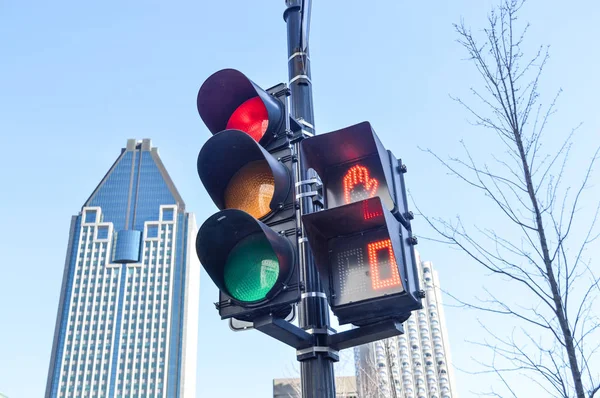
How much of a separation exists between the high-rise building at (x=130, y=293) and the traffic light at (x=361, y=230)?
118428 mm

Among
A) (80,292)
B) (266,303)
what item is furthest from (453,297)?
(80,292)

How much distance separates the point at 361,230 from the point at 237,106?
139 centimetres

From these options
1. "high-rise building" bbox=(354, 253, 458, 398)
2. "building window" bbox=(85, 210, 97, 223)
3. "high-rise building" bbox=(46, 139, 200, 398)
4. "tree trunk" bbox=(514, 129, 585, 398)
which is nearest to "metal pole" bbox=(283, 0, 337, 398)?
"tree trunk" bbox=(514, 129, 585, 398)

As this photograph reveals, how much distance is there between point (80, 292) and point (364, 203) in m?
132

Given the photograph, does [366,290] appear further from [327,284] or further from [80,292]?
[80,292]

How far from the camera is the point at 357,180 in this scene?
3.46 metres

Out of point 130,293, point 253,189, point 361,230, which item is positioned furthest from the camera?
point 130,293

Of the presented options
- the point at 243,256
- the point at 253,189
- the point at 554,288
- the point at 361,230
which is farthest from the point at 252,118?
the point at 554,288

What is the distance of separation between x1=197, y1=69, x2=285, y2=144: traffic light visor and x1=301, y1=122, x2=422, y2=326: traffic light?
17.7 inches

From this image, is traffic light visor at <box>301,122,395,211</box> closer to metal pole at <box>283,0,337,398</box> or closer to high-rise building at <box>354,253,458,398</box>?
metal pole at <box>283,0,337,398</box>

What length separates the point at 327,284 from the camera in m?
3.06

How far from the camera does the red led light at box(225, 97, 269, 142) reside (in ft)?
12.6

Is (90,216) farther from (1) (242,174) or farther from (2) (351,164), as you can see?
(2) (351,164)

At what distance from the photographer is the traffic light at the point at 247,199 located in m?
3.08
